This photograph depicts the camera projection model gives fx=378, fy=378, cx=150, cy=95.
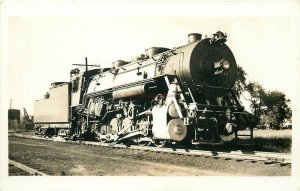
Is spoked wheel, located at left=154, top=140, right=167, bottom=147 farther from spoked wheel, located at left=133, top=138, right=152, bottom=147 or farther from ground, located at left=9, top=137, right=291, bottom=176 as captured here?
ground, located at left=9, top=137, right=291, bottom=176

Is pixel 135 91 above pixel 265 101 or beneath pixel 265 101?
above

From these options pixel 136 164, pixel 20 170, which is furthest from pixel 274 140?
pixel 20 170

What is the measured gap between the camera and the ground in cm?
513

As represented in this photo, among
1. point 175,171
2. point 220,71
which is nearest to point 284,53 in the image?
point 220,71

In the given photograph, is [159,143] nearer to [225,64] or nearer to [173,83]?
[173,83]

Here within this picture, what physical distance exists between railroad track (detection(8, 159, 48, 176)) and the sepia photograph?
14mm

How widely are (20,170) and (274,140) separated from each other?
4.09 meters

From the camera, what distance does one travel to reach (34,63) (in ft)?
19.7

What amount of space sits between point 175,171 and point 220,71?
1.87m

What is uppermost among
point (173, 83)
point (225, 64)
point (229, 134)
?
point (225, 64)

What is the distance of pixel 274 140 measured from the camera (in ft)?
21.0

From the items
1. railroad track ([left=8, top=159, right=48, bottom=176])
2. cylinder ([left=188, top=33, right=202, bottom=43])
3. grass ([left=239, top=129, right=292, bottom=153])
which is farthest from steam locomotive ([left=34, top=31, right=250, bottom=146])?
railroad track ([left=8, top=159, right=48, bottom=176])

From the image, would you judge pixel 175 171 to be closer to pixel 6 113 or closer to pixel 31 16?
pixel 6 113

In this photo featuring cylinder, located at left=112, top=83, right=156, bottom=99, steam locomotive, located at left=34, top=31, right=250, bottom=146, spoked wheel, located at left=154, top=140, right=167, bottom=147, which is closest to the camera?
steam locomotive, located at left=34, top=31, right=250, bottom=146
